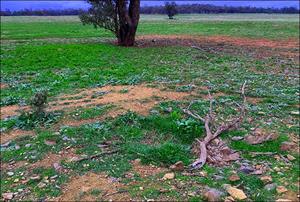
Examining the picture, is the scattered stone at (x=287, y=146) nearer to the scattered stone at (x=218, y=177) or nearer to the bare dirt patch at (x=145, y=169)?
the scattered stone at (x=218, y=177)

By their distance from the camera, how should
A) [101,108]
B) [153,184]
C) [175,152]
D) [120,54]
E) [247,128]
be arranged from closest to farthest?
1. [153,184]
2. [175,152]
3. [247,128]
4. [101,108]
5. [120,54]

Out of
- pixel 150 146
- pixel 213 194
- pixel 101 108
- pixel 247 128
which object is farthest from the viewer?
pixel 101 108

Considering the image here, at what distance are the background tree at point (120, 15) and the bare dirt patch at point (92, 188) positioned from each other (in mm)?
19307

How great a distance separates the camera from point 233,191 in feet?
19.1

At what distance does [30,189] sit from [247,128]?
4.10 m

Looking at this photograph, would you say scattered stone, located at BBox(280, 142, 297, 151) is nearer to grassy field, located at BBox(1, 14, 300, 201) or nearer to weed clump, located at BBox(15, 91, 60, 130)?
grassy field, located at BBox(1, 14, 300, 201)

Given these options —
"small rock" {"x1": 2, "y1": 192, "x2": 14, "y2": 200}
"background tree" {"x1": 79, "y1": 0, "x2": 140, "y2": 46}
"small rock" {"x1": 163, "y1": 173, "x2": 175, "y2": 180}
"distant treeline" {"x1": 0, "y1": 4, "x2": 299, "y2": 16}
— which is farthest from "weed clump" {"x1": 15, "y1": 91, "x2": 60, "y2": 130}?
"distant treeline" {"x1": 0, "y1": 4, "x2": 299, "y2": 16}

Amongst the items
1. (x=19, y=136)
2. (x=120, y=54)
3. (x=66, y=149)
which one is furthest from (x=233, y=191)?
(x=120, y=54)

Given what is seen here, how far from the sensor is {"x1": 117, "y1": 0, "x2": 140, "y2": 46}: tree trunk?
993 inches

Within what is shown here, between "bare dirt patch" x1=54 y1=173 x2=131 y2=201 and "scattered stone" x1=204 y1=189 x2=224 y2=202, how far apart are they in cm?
104

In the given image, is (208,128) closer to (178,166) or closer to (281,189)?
(178,166)

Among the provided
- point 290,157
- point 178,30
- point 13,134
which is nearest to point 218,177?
point 290,157

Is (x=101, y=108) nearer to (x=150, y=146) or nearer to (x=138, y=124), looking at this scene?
(x=138, y=124)

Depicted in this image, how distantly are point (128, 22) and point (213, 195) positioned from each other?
807 inches
